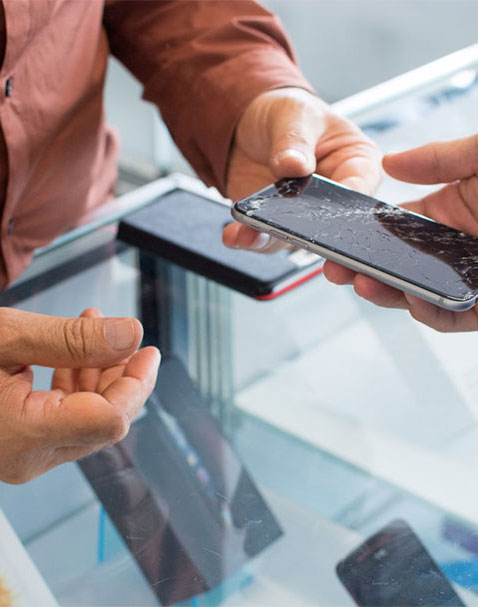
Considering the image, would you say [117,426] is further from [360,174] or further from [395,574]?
[360,174]

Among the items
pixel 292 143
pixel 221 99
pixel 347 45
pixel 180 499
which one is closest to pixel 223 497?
pixel 180 499

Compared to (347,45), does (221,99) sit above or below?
above

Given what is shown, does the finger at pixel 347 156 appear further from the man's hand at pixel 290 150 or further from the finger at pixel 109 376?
the finger at pixel 109 376

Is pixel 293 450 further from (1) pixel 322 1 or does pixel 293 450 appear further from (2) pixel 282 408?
(1) pixel 322 1

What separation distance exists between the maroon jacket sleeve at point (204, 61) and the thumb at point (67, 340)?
42 cm

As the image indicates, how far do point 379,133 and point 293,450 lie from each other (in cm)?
65

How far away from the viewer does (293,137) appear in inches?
31.2

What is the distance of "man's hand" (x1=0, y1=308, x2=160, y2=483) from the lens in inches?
21.5

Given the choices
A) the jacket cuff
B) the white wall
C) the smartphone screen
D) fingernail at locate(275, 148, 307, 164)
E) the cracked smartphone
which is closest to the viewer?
the smartphone screen

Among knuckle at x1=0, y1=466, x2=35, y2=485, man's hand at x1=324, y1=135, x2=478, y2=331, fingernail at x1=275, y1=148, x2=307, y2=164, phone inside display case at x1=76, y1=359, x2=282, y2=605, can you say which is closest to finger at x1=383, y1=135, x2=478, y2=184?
man's hand at x1=324, y1=135, x2=478, y2=331

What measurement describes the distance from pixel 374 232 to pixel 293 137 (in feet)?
0.51

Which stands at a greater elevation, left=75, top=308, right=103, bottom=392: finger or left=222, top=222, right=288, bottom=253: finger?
left=222, top=222, right=288, bottom=253: finger

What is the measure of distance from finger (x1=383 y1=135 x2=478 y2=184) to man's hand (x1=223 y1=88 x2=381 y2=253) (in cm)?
3

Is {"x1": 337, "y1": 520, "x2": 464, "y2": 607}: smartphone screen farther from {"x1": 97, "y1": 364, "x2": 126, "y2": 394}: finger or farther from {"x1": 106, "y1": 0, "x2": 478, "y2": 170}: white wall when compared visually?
{"x1": 106, "y1": 0, "x2": 478, "y2": 170}: white wall
